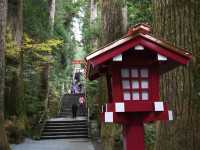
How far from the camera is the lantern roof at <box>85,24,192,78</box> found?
4.98 m

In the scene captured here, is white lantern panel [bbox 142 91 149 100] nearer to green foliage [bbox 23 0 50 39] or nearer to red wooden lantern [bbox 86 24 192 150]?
red wooden lantern [bbox 86 24 192 150]

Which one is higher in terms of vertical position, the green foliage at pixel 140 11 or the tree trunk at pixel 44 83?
the green foliage at pixel 140 11

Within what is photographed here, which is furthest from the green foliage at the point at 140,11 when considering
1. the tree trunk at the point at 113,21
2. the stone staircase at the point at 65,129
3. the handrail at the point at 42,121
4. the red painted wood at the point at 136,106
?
the red painted wood at the point at 136,106

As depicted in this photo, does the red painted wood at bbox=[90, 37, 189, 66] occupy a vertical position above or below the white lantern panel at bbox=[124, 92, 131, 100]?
above

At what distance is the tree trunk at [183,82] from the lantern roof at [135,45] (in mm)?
1570

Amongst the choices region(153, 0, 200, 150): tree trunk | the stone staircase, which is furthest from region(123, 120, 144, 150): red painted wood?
the stone staircase

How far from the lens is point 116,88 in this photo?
507 centimetres

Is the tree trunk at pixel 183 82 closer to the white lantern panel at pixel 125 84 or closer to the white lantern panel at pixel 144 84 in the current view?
the white lantern panel at pixel 144 84

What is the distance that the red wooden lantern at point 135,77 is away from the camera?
16.5ft

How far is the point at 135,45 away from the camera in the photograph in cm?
505

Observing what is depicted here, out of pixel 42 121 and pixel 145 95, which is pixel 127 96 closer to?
pixel 145 95

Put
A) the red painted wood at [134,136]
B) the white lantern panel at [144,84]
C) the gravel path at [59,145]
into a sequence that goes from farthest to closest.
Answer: the gravel path at [59,145] < the white lantern panel at [144,84] < the red painted wood at [134,136]

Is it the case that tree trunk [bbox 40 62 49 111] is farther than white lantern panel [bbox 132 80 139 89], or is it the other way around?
tree trunk [bbox 40 62 49 111]

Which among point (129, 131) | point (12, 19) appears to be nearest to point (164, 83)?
point (129, 131)
